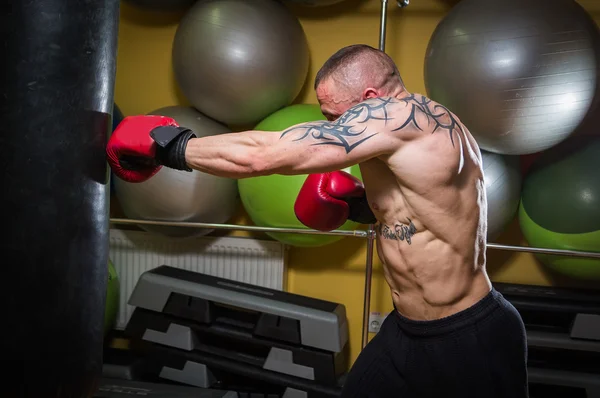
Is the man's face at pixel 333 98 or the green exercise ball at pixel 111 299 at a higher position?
the man's face at pixel 333 98

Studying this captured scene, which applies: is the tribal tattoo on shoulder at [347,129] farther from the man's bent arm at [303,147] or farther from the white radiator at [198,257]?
the white radiator at [198,257]

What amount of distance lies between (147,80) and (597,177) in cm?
200

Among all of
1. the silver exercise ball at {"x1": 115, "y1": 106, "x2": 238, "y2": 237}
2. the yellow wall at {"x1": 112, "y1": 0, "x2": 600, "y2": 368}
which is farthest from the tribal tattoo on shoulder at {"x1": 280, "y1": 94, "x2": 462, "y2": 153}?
the yellow wall at {"x1": 112, "y1": 0, "x2": 600, "y2": 368}

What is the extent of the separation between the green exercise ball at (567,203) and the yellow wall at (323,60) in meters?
0.33

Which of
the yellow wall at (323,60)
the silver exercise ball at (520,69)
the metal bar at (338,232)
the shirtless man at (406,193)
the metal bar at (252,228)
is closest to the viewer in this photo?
the shirtless man at (406,193)

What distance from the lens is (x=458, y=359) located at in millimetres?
1378

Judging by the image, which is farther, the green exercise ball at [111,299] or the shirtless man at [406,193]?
the green exercise ball at [111,299]

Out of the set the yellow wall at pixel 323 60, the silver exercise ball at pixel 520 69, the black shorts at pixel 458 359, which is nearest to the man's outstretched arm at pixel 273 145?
the black shorts at pixel 458 359

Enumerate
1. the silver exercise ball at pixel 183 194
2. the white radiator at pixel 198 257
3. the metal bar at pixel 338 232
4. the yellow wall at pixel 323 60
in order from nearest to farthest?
1. the metal bar at pixel 338 232
2. the silver exercise ball at pixel 183 194
3. the yellow wall at pixel 323 60
4. the white radiator at pixel 198 257

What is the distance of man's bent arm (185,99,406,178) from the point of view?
4.01 ft

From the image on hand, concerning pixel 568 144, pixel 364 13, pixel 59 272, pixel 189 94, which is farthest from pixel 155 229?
pixel 568 144

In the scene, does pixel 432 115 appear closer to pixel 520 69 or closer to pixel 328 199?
pixel 328 199

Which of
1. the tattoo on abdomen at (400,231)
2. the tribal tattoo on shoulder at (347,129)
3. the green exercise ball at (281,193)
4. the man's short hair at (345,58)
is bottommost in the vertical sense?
the green exercise ball at (281,193)

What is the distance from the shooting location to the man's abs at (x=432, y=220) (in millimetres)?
1329
